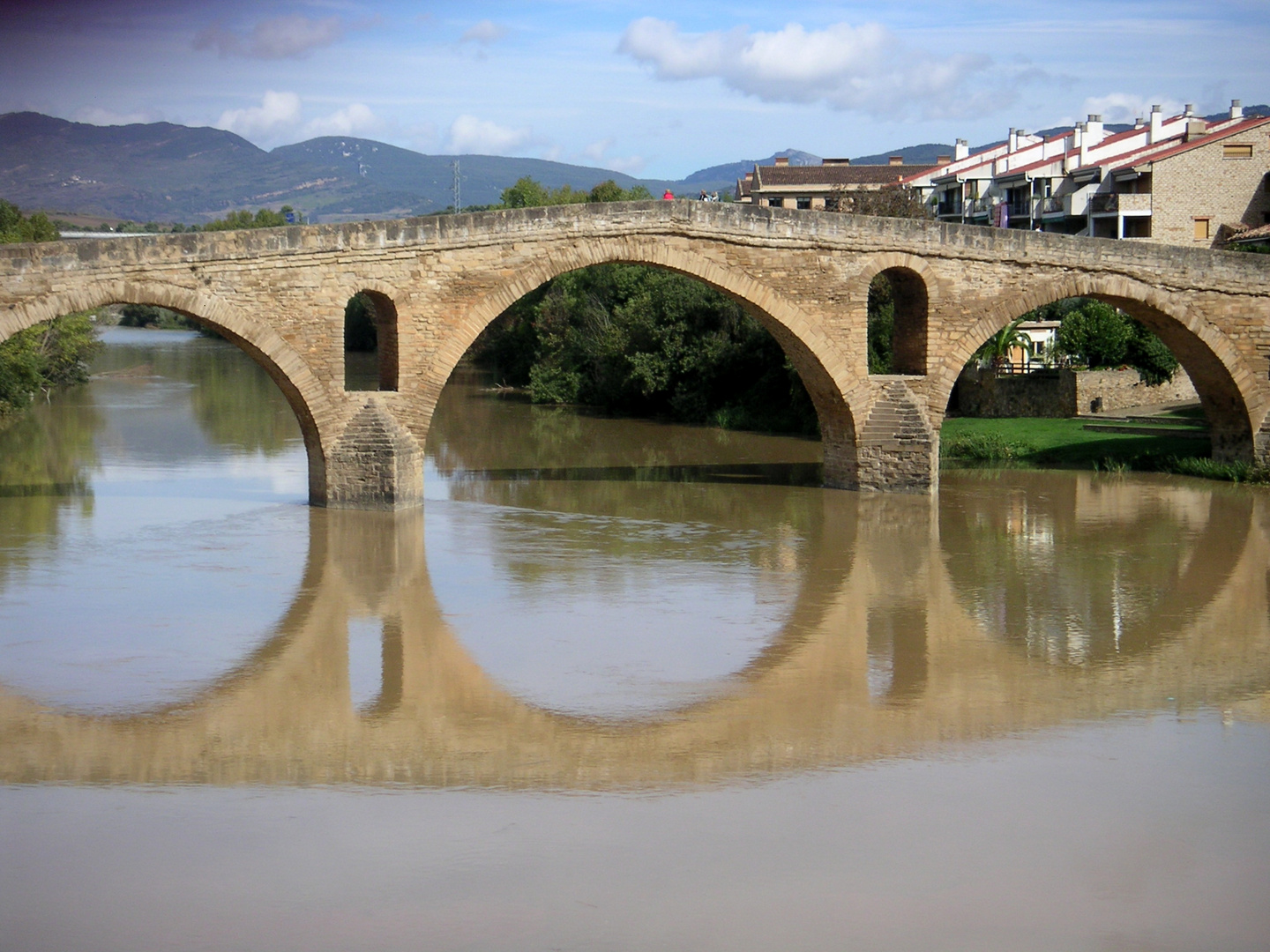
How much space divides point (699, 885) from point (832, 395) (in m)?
11.3

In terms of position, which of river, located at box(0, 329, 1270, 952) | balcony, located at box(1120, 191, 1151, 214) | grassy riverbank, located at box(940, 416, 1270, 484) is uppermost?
balcony, located at box(1120, 191, 1151, 214)

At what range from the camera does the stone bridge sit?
14.4 meters

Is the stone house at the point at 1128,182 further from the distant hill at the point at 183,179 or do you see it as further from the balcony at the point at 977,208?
the distant hill at the point at 183,179

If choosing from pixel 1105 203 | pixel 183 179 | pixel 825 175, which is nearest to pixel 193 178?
pixel 183 179

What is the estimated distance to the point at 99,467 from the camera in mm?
19328

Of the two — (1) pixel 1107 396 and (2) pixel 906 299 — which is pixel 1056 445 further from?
(2) pixel 906 299

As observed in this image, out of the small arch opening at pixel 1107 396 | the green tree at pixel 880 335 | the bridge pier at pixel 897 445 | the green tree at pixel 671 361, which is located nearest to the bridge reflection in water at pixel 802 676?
the bridge pier at pixel 897 445

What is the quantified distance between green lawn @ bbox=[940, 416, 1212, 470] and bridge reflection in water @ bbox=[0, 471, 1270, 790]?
4353 mm

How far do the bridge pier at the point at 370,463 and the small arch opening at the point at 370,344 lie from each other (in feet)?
1.71

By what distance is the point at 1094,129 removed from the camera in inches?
1665

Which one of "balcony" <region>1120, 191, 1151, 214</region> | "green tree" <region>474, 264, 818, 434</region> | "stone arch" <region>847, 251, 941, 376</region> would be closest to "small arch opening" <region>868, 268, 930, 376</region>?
"stone arch" <region>847, 251, 941, 376</region>

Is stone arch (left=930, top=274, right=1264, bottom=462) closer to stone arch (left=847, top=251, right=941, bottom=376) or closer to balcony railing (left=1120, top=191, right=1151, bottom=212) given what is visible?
stone arch (left=847, top=251, right=941, bottom=376)

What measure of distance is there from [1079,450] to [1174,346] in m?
2.39

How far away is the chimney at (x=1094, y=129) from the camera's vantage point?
42.1m
